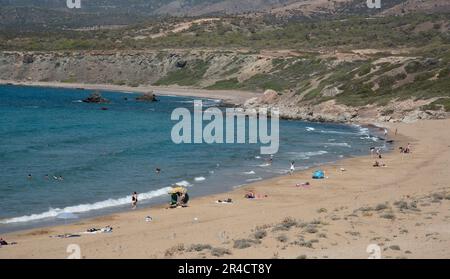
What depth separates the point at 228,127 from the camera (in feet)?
241

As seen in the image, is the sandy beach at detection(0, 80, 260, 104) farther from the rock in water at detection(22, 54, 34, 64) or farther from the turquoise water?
the turquoise water

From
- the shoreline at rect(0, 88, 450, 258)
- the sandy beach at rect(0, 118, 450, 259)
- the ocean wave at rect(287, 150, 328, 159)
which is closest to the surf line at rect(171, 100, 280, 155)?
the ocean wave at rect(287, 150, 328, 159)

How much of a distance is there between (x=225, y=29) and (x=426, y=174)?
5914 inches

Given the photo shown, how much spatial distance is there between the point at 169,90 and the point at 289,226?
11567 cm

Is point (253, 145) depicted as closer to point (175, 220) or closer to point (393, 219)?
point (175, 220)

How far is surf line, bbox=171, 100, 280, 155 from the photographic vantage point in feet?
202

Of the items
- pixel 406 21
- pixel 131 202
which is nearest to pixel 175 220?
pixel 131 202

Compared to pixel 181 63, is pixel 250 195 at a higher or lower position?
lower

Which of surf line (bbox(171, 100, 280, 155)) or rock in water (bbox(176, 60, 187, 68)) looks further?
rock in water (bbox(176, 60, 187, 68))

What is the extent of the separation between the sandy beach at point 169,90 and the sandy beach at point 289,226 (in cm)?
6744

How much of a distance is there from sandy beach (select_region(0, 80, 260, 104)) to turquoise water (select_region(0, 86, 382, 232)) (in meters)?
31.1

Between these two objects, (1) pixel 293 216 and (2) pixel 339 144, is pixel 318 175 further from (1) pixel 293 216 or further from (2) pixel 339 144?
(2) pixel 339 144

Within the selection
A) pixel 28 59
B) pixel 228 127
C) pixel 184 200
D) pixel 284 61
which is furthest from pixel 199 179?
pixel 28 59

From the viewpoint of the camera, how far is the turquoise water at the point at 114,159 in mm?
34156
